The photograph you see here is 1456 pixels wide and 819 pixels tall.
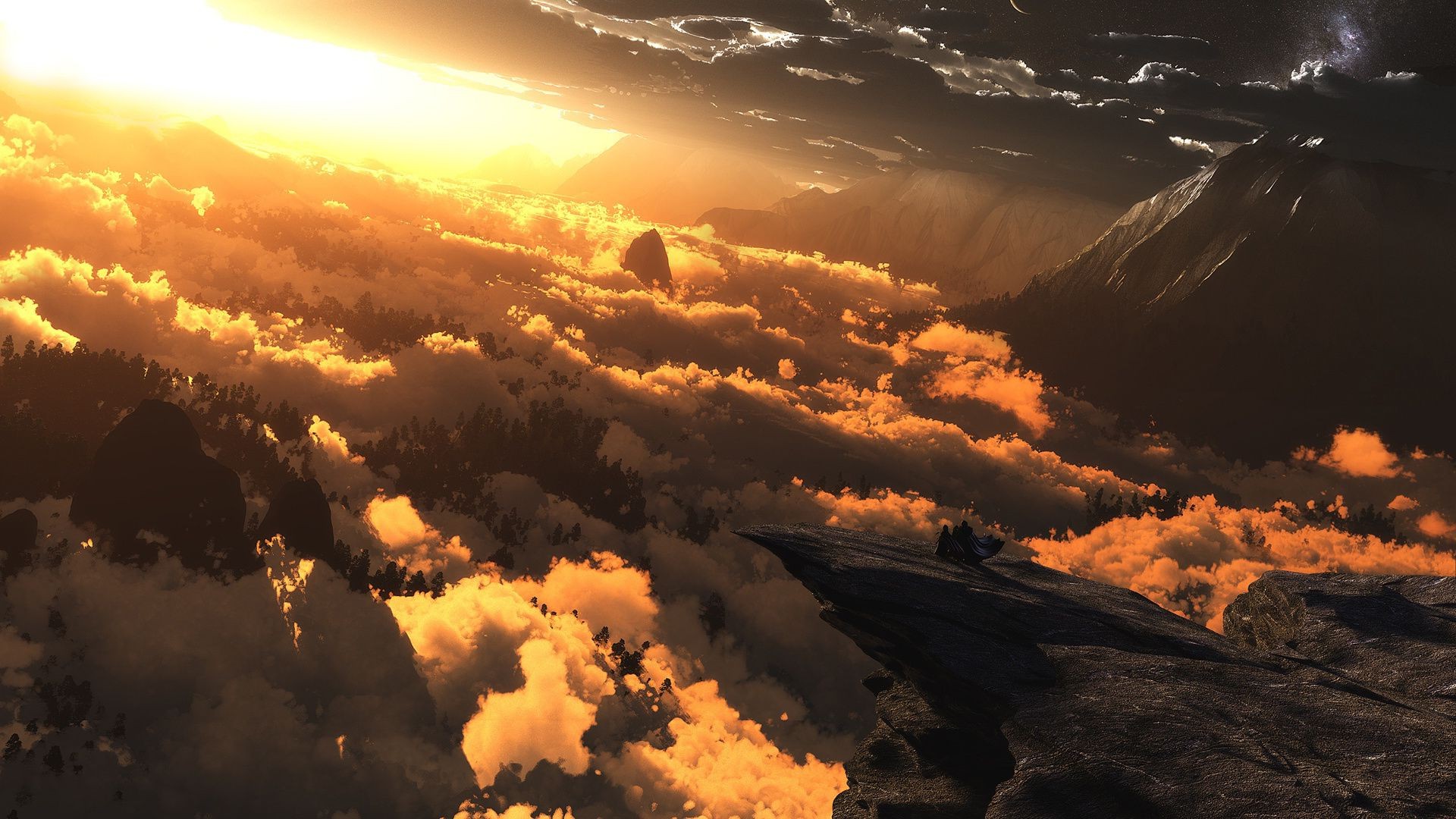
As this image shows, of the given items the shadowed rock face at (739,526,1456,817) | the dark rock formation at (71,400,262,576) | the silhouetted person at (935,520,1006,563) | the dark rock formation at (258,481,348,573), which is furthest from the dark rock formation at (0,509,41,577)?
the silhouetted person at (935,520,1006,563)

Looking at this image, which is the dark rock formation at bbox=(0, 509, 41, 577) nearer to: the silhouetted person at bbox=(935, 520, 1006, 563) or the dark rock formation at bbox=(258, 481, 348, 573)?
the dark rock formation at bbox=(258, 481, 348, 573)

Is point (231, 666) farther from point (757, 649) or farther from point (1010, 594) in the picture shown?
point (1010, 594)

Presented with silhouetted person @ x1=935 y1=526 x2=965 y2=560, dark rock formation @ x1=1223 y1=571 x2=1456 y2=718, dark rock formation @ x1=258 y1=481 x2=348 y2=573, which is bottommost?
dark rock formation @ x1=258 y1=481 x2=348 y2=573

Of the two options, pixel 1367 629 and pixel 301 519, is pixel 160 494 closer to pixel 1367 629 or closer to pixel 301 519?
pixel 301 519

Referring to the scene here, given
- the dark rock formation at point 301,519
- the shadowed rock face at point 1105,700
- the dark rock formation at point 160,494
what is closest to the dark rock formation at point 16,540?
the dark rock formation at point 160,494

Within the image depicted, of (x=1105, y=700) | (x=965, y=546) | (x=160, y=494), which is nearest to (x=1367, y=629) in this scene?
(x=1105, y=700)

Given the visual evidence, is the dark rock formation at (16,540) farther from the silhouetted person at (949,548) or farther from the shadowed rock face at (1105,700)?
the silhouetted person at (949,548)

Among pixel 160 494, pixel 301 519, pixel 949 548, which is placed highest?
pixel 949 548
